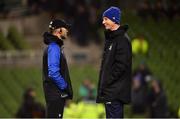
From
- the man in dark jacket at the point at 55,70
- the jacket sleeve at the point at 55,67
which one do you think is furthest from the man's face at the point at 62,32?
the jacket sleeve at the point at 55,67

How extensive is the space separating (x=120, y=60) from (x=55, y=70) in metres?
0.64

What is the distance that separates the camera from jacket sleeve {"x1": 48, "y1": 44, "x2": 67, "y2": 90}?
649cm

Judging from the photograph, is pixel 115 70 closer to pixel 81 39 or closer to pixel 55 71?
pixel 55 71

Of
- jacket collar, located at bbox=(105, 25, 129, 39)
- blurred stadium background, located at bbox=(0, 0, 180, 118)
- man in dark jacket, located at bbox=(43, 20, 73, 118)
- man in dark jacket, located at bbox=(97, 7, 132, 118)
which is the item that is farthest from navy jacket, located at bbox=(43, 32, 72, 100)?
blurred stadium background, located at bbox=(0, 0, 180, 118)

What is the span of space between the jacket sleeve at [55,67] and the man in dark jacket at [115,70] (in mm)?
384

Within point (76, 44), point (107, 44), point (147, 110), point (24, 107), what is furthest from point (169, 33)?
point (107, 44)

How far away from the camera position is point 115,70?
6.46 meters

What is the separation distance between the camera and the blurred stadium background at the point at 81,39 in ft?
49.2

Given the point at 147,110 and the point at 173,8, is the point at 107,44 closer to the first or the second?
the point at 147,110

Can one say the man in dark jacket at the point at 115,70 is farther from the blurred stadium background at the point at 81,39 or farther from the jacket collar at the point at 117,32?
the blurred stadium background at the point at 81,39

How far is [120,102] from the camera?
6512 millimetres

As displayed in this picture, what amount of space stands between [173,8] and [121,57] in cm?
1191

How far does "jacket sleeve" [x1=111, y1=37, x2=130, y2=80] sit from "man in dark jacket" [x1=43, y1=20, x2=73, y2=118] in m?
0.49

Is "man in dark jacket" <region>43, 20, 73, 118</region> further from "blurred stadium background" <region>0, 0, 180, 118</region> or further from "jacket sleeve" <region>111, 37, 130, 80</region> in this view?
"blurred stadium background" <region>0, 0, 180, 118</region>
